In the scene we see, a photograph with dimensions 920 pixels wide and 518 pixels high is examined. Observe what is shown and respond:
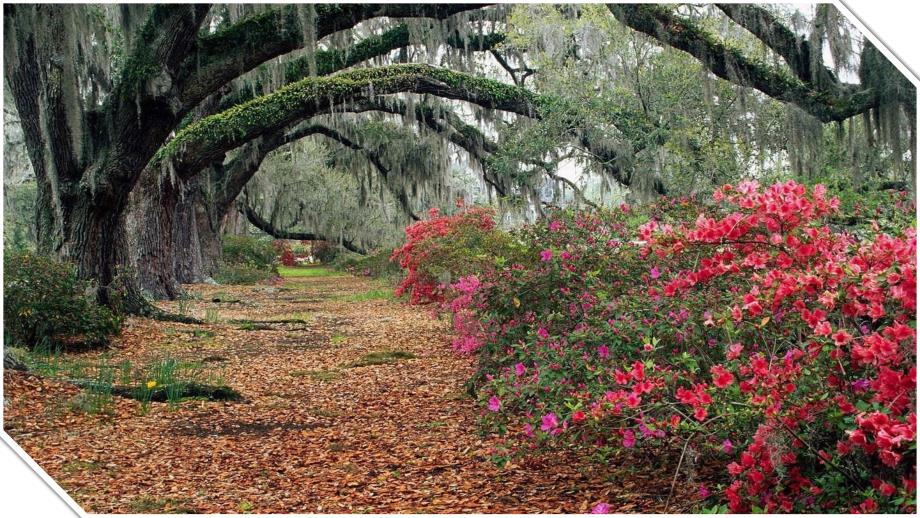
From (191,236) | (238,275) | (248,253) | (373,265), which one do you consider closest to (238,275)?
(238,275)

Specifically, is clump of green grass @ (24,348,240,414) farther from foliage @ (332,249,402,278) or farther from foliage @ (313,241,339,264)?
foliage @ (313,241,339,264)

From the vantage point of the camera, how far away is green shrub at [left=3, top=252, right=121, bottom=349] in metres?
5.92

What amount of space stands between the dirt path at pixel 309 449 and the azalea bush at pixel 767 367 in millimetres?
234

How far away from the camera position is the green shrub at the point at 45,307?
5.92m

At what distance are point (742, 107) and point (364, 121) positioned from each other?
916 centimetres

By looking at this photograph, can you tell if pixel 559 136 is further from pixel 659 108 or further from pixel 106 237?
pixel 106 237

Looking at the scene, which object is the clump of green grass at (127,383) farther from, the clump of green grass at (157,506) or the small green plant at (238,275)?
the small green plant at (238,275)

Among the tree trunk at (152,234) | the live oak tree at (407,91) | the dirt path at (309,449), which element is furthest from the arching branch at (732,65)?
the tree trunk at (152,234)

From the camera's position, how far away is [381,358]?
6613 millimetres

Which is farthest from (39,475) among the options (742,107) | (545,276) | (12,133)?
(12,133)

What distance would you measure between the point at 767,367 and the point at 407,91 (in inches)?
334

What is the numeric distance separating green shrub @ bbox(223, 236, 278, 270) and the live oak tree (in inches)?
341

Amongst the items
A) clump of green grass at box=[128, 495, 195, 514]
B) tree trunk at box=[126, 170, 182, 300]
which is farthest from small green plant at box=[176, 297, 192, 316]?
clump of green grass at box=[128, 495, 195, 514]

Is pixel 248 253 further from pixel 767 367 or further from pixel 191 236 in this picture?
pixel 767 367
